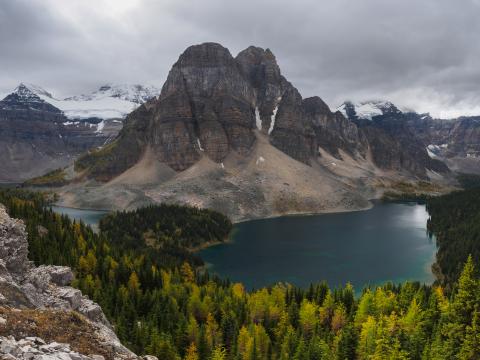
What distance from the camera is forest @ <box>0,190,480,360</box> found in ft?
168

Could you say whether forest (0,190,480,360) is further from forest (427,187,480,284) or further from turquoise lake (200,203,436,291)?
turquoise lake (200,203,436,291)

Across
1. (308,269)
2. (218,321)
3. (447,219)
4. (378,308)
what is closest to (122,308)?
(218,321)

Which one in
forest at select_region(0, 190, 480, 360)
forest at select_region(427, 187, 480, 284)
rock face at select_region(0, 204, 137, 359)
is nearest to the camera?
rock face at select_region(0, 204, 137, 359)

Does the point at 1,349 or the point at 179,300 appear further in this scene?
the point at 179,300

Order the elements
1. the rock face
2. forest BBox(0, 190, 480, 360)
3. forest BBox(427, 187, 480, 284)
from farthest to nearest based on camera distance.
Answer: forest BBox(427, 187, 480, 284) → forest BBox(0, 190, 480, 360) → the rock face

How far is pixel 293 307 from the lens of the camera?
7650 centimetres

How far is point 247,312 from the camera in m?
74.8

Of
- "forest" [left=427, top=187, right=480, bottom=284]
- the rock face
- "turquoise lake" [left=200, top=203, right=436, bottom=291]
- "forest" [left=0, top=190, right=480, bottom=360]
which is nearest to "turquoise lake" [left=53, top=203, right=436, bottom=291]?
"turquoise lake" [left=200, top=203, right=436, bottom=291]

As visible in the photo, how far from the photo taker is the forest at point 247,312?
5128 cm

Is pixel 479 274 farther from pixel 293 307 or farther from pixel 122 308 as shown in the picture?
pixel 122 308

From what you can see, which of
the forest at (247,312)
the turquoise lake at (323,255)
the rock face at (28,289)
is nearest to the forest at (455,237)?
the turquoise lake at (323,255)

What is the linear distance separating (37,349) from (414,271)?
117404 mm

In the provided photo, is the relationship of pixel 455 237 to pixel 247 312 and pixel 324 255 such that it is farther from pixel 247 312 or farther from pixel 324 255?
pixel 247 312

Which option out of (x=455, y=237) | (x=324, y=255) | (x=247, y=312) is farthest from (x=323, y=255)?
(x=247, y=312)
